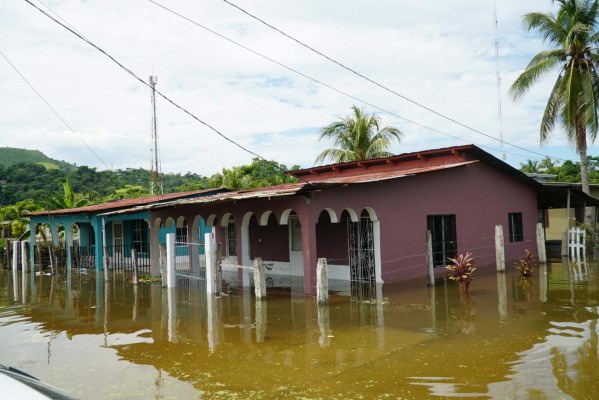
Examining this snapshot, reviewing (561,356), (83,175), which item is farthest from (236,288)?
(83,175)

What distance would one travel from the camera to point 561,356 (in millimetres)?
7488

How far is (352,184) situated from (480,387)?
334 inches

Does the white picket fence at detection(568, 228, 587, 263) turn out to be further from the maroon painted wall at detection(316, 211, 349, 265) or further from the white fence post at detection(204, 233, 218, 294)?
the white fence post at detection(204, 233, 218, 294)

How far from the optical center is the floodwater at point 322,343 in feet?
21.7

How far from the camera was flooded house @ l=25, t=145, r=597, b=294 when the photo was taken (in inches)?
575

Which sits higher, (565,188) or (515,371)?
(565,188)

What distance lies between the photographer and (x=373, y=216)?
50.9 feet

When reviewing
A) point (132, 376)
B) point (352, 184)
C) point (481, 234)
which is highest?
point (352, 184)

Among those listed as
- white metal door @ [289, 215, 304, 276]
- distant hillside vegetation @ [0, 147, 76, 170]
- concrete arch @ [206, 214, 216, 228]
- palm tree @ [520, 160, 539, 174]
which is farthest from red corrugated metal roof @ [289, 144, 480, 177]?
distant hillside vegetation @ [0, 147, 76, 170]

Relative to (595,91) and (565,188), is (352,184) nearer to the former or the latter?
(565,188)

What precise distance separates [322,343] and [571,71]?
2012cm

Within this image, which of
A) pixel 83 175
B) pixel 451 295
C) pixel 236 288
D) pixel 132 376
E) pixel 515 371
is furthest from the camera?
pixel 83 175

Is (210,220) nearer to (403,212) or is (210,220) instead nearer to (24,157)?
(403,212)

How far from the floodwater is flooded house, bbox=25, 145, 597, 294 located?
1820 mm
